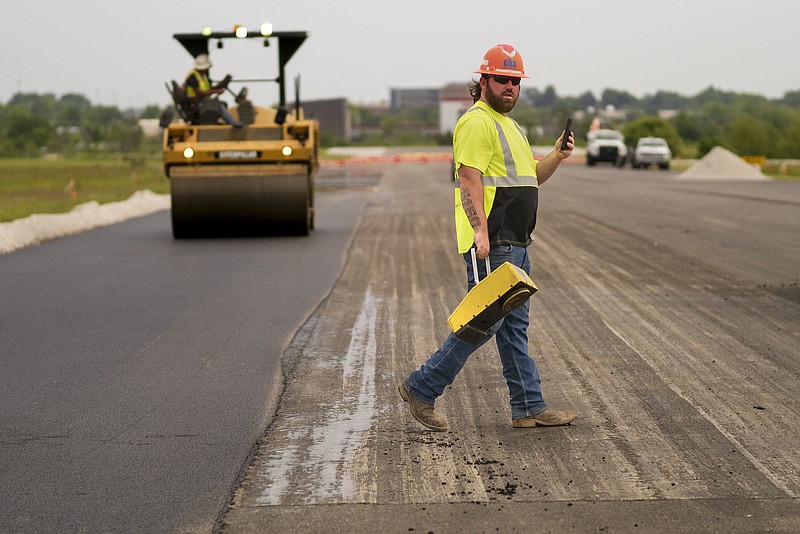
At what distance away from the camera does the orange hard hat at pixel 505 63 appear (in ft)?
18.4

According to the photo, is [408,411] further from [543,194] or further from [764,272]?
[543,194]

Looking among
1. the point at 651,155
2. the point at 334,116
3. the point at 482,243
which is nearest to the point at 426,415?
the point at 482,243

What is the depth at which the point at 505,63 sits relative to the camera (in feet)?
18.4

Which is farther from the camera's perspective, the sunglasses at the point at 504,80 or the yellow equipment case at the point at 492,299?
the sunglasses at the point at 504,80

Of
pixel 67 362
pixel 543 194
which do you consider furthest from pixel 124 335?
pixel 543 194

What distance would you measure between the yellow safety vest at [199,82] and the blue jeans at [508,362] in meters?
12.4

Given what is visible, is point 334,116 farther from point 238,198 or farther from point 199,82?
point 238,198

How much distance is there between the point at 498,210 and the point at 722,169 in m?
38.6

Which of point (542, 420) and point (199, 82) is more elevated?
point (199, 82)

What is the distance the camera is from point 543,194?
28859 millimetres

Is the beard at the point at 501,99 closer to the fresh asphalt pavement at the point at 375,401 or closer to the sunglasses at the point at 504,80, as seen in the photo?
the sunglasses at the point at 504,80

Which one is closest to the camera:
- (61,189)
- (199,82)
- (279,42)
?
(199,82)

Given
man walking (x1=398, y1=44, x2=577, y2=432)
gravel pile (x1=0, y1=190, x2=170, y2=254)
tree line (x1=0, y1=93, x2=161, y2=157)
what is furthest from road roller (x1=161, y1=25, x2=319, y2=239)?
tree line (x1=0, y1=93, x2=161, y2=157)

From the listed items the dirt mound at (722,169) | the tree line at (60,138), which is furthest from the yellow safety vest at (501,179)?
the tree line at (60,138)
